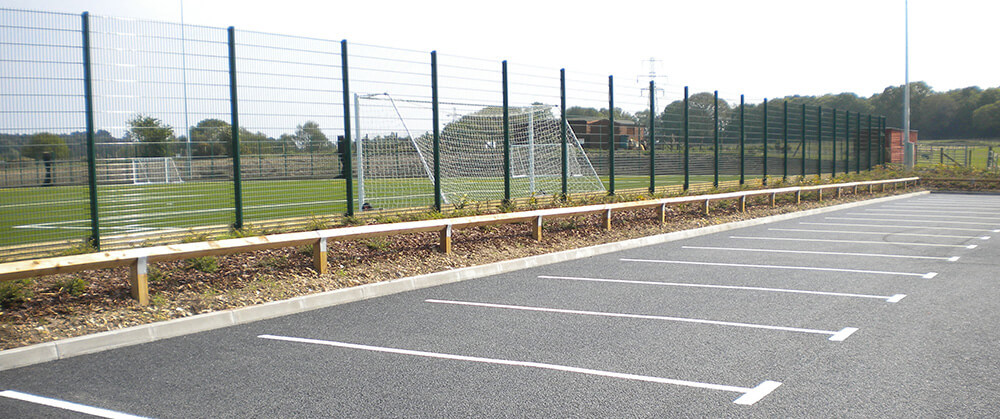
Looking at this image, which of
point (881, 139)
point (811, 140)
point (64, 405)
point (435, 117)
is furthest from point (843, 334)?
point (881, 139)

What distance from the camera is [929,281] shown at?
336 inches

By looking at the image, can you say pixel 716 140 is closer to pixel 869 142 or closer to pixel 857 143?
pixel 857 143

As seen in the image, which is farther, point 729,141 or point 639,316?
point 729,141

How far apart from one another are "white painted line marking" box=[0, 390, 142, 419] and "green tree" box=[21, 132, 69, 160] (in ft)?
12.4

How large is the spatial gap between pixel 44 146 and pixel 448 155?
8445 millimetres

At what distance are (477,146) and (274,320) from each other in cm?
1031

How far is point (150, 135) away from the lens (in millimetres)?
8734

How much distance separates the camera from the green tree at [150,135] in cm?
851

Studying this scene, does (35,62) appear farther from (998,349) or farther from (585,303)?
(998,349)

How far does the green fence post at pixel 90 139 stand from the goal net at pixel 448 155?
5.32 metres

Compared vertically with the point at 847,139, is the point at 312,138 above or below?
below

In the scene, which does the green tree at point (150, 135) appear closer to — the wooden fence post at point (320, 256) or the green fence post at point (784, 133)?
the wooden fence post at point (320, 256)

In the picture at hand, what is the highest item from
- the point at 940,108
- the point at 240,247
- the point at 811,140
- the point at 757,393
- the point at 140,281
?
the point at 940,108

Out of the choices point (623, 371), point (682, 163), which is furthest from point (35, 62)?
point (682, 163)
